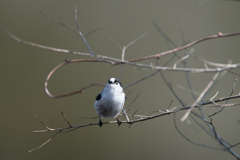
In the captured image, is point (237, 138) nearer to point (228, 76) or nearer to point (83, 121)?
point (228, 76)

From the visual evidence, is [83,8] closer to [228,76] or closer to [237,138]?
[228,76]

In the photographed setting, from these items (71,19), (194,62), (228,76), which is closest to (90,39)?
(71,19)

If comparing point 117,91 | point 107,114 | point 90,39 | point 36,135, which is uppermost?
point 90,39

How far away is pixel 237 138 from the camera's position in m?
3.73

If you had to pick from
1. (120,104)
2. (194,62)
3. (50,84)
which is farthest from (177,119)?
(50,84)

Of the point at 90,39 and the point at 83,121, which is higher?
the point at 90,39

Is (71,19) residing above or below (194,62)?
above

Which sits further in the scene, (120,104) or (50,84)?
(50,84)

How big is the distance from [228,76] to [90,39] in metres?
2.05

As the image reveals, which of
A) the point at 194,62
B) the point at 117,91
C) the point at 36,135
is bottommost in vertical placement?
the point at 117,91

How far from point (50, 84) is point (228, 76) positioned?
99.3 inches

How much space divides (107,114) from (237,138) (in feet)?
7.59

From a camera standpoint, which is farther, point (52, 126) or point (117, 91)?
point (52, 126)

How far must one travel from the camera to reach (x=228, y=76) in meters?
3.80
